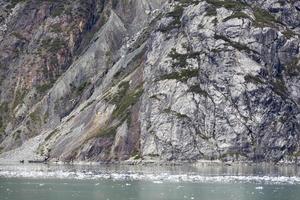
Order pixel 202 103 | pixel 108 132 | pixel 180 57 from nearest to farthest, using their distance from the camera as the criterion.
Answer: pixel 202 103 → pixel 108 132 → pixel 180 57

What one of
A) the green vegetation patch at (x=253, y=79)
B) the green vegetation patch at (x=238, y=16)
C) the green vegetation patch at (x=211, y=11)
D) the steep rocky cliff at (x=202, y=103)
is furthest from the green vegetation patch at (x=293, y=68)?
the green vegetation patch at (x=211, y=11)

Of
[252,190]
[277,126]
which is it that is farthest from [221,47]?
[252,190]

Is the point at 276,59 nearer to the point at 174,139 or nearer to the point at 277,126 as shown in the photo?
the point at 277,126

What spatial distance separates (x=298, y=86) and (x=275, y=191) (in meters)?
115

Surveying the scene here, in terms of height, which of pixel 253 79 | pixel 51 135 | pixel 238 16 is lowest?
pixel 51 135

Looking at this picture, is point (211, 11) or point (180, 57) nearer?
point (180, 57)

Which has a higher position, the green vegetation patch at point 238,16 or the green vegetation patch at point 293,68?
the green vegetation patch at point 238,16

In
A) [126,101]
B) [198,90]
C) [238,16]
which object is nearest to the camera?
[198,90]

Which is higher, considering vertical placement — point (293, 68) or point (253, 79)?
point (293, 68)

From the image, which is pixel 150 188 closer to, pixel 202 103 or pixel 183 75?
pixel 202 103

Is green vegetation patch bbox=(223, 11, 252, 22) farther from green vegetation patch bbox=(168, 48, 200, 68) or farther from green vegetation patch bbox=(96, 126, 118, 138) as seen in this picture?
green vegetation patch bbox=(96, 126, 118, 138)

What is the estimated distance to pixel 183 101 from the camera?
178m

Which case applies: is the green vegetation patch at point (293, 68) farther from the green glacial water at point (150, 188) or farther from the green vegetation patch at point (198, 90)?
the green glacial water at point (150, 188)

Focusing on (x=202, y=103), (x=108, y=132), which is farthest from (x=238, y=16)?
(x=108, y=132)
